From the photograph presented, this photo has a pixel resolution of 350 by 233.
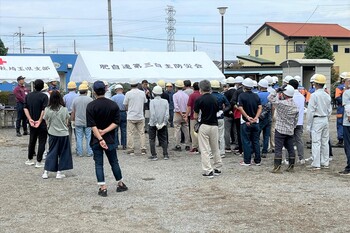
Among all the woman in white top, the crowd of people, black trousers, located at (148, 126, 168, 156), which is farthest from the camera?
black trousers, located at (148, 126, 168, 156)

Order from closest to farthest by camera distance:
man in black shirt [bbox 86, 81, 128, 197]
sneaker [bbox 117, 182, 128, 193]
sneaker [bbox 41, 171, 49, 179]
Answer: man in black shirt [bbox 86, 81, 128, 197]
sneaker [bbox 117, 182, 128, 193]
sneaker [bbox 41, 171, 49, 179]

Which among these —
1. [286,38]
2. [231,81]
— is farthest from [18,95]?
[286,38]

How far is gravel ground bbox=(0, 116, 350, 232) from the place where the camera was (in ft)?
18.1

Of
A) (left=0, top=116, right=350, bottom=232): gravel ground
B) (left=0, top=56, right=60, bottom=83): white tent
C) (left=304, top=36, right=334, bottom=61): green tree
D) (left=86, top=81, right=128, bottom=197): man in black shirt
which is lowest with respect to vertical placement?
(left=0, top=116, right=350, bottom=232): gravel ground

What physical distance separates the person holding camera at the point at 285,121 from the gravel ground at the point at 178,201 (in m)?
0.32

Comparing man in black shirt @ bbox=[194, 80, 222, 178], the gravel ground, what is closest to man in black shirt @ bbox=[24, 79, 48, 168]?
the gravel ground

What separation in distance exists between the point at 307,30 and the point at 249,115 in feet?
166

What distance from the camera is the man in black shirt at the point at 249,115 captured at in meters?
9.02

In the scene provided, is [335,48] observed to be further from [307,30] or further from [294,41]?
[294,41]

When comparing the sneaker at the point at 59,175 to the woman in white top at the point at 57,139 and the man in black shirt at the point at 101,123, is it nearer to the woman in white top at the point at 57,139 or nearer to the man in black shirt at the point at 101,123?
the woman in white top at the point at 57,139

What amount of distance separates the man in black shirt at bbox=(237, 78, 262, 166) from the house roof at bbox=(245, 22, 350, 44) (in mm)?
47587

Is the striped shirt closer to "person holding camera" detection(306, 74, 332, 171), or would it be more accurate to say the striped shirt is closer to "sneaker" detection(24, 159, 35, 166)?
"person holding camera" detection(306, 74, 332, 171)

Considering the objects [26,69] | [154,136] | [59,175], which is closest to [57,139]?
[59,175]

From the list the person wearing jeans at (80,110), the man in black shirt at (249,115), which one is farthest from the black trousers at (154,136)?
the man in black shirt at (249,115)
